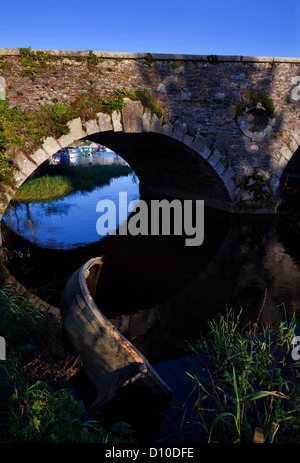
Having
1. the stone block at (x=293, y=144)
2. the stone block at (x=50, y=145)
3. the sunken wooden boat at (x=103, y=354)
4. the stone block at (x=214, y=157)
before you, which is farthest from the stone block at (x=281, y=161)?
the sunken wooden boat at (x=103, y=354)

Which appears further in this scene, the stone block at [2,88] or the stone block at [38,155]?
the stone block at [38,155]

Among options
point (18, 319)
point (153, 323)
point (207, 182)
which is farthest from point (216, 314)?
point (207, 182)

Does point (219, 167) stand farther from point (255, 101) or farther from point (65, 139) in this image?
point (65, 139)

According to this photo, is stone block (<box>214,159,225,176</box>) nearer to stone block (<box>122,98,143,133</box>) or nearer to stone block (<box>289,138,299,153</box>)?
stone block (<box>289,138,299,153</box>)

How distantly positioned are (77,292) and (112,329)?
1346 millimetres

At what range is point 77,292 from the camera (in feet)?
17.6

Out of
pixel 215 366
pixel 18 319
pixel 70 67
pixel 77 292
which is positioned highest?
pixel 70 67

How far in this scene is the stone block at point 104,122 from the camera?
36.7 ft

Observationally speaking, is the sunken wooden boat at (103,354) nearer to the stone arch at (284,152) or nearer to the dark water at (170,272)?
the dark water at (170,272)

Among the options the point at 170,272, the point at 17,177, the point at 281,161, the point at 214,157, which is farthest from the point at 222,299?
the point at 281,161

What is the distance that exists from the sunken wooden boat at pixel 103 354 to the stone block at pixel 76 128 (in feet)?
22.5

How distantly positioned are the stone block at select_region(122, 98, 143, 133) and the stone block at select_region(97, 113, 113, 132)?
1.71 ft

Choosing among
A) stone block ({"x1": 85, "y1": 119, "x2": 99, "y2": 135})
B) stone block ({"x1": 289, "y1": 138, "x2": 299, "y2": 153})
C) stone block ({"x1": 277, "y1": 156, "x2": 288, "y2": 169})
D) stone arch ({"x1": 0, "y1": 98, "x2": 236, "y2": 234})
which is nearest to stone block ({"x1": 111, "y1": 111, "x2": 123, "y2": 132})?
stone arch ({"x1": 0, "y1": 98, "x2": 236, "y2": 234})

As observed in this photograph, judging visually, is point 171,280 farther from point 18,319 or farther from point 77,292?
point 18,319
